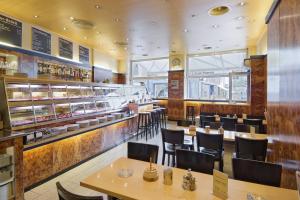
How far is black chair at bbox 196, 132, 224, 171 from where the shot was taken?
313cm

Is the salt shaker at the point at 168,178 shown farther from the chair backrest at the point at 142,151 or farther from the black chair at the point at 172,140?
the black chair at the point at 172,140

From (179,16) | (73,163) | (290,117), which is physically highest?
(179,16)

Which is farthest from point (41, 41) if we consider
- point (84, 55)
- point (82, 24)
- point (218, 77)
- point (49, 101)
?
point (218, 77)

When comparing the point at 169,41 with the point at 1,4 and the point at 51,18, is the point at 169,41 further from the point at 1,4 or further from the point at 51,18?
the point at 1,4

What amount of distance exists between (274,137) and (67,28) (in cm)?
666

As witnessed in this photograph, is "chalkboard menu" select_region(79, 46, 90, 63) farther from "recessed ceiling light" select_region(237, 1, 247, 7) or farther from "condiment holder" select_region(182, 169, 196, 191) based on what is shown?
"condiment holder" select_region(182, 169, 196, 191)

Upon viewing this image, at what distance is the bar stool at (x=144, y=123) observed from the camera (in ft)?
20.9

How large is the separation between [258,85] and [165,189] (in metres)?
5.73

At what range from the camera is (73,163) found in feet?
12.3

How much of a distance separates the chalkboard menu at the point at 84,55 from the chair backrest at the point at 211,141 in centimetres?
689

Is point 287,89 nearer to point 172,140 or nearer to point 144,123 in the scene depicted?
point 172,140

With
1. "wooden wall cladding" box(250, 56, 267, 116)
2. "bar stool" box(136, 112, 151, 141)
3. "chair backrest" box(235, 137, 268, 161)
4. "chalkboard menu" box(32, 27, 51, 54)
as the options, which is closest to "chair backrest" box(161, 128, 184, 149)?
"chair backrest" box(235, 137, 268, 161)

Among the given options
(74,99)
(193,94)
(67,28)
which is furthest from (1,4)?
(193,94)

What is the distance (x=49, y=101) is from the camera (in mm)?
3572
